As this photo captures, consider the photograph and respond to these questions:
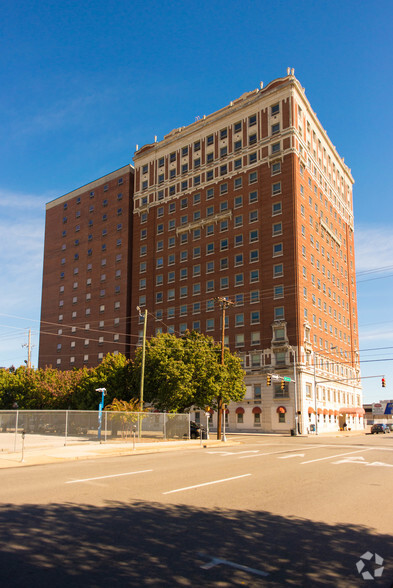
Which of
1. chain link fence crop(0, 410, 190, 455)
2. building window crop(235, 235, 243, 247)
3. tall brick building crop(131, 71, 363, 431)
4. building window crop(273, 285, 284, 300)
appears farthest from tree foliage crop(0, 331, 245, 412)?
building window crop(235, 235, 243, 247)

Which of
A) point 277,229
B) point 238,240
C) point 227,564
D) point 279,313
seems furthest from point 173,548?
point 238,240

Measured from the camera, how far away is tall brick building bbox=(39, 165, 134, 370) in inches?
3243

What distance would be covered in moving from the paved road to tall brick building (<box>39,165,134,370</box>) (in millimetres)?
67821

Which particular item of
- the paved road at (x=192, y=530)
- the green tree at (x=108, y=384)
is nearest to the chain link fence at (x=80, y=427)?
the green tree at (x=108, y=384)

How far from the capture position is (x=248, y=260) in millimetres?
67250

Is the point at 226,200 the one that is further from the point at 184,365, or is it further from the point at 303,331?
the point at 184,365

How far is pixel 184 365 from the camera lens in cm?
4103

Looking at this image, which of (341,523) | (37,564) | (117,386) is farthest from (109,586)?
(117,386)

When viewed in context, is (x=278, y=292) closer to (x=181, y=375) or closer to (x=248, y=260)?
(x=248, y=260)

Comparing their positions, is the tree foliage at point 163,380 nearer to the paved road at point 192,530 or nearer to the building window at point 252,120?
the paved road at point 192,530

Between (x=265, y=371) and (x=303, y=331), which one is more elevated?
(x=303, y=331)

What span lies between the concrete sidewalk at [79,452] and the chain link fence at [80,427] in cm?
65

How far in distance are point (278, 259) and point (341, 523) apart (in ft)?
186

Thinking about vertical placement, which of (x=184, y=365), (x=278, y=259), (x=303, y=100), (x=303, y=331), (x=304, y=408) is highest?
(x=303, y=100)
